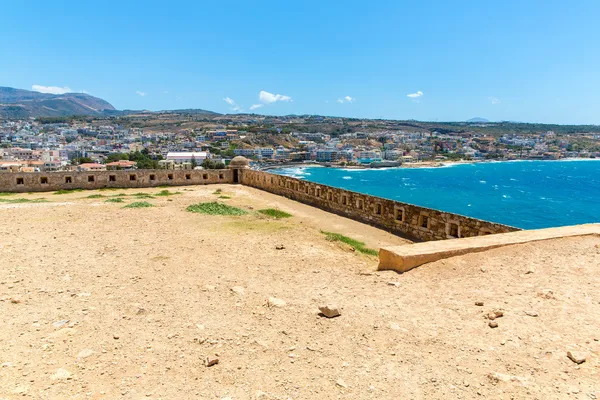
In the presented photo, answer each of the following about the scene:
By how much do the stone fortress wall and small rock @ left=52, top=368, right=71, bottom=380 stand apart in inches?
375

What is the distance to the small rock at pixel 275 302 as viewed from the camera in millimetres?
6027

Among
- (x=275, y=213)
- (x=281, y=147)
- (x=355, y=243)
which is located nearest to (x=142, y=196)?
(x=275, y=213)

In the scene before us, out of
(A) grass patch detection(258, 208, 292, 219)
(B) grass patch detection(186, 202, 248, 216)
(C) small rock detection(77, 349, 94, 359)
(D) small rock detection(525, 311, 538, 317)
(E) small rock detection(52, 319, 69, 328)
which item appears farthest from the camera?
(A) grass patch detection(258, 208, 292, 219)

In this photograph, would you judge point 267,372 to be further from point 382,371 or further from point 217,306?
point 217,306

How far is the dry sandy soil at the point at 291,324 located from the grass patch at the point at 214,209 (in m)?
5.50

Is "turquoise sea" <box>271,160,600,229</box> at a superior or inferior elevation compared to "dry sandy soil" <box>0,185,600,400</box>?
inferior

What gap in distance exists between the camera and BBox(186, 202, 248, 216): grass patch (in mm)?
14796

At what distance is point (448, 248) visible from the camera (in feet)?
24.5

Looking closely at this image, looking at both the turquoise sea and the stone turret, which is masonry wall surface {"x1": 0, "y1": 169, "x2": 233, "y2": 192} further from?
the turquoise sea

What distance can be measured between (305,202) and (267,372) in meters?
14.8

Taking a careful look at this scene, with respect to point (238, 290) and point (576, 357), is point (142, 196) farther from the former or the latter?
point (576, 357)

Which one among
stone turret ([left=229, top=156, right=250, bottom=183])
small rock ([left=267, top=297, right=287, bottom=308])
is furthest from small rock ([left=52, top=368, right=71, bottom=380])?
stone turret ([left=229, top=156, right=250, bottom=183])

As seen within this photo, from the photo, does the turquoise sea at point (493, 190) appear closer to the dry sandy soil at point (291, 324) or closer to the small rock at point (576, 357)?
the dry sandy soil at point (291, 324)

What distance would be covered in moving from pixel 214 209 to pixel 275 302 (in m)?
9.60
